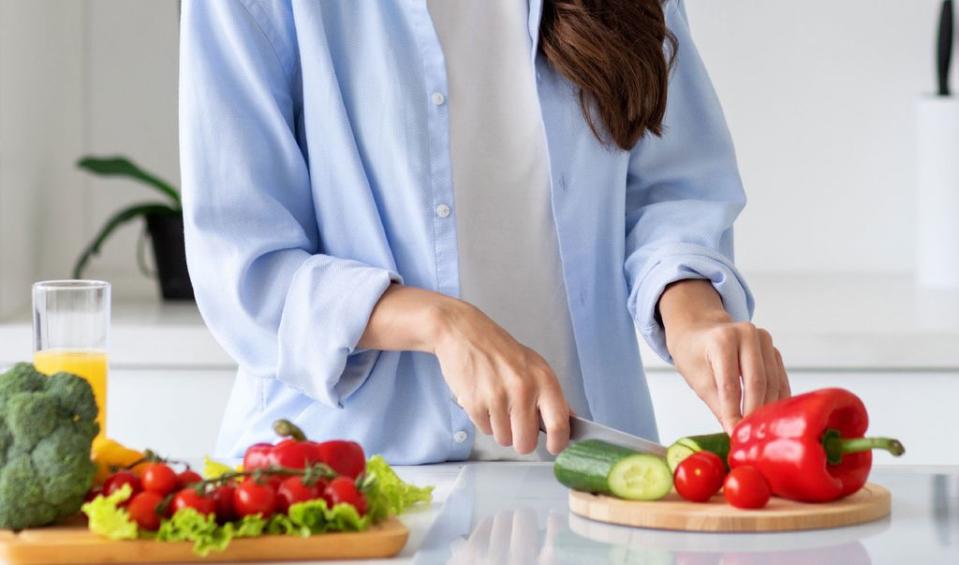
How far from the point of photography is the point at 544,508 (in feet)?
3.45

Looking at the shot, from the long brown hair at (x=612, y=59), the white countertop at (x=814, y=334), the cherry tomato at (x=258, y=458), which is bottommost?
the white countertop at (x=814, y=334)

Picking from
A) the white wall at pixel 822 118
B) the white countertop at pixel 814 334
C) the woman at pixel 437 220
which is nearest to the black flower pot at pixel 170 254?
the white countertop at pixel 814 334

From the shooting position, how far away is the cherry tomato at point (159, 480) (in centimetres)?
90

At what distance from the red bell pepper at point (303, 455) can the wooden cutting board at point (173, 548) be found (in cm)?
7

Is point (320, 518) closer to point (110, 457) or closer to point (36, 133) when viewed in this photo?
point (110, 457)

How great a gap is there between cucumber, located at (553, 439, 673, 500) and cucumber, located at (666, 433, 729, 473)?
0.07 ft

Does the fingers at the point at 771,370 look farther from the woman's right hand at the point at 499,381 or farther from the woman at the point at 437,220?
the woman's right hand at the point at 499,381

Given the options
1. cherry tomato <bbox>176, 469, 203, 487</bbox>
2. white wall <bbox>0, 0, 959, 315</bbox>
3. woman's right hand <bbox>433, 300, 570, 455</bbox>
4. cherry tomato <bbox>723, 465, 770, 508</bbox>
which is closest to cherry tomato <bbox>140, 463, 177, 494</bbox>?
cherry tomato <bbox>176, 469, 203, 487</bbox>

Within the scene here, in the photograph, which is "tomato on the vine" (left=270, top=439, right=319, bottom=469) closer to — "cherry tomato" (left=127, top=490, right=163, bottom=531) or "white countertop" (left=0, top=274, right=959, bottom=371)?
"cherry tomato" (left=127, top=490, right=163, bottom=531)

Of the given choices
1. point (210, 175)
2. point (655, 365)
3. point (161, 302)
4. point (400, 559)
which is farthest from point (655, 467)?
point (161, 302)

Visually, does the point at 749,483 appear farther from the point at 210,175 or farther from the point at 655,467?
the point at 210,175

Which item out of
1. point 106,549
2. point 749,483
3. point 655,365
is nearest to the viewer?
point 106,549

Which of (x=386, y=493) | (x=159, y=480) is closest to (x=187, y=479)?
(x=159, y=480)

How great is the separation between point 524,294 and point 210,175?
12.0 inches
